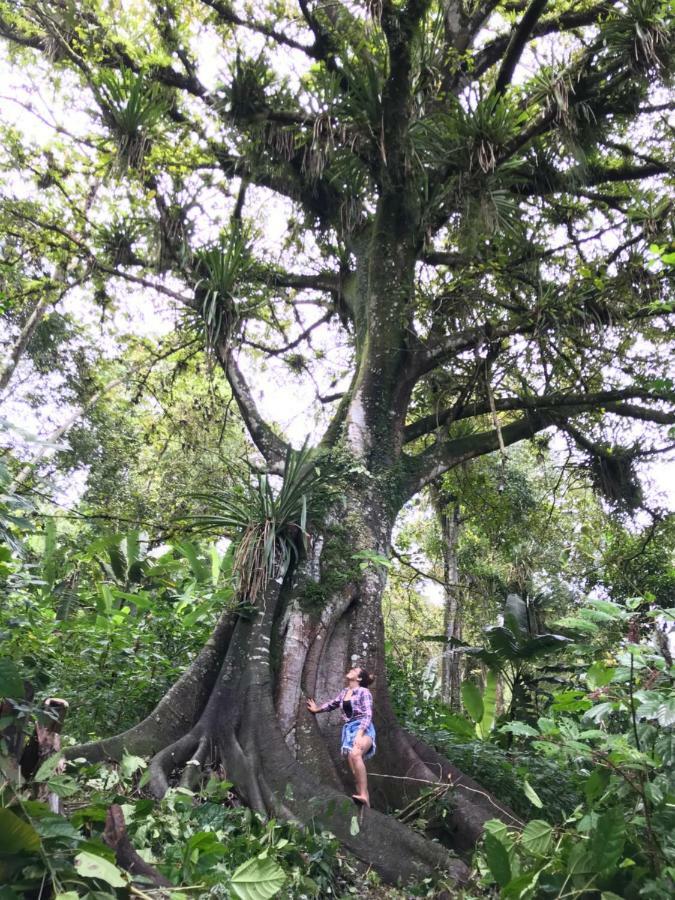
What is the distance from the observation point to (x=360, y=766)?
437 cm

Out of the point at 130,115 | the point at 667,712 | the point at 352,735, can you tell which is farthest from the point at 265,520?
the point at 130,115

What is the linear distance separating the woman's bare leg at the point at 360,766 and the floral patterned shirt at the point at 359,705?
11 centimetres

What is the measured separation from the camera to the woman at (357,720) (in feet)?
14.4

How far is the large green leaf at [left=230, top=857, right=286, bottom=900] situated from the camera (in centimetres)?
196

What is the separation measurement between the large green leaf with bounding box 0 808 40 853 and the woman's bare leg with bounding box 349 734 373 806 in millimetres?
3046

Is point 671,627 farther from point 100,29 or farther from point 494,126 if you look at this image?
point 100,29

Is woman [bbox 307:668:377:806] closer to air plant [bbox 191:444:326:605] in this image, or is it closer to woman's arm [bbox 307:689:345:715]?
woman's arm [bbox 307:689:345:715]

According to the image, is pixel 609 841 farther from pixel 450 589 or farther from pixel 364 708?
pixel 450 589

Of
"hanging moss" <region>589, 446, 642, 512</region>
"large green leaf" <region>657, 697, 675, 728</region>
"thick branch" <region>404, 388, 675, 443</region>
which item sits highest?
"thick branch" <region>404, 388, 675, 443</region>

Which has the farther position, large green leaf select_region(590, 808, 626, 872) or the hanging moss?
the hanging moss

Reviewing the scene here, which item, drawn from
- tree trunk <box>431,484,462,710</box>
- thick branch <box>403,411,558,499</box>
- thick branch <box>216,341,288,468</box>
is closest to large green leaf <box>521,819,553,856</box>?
thick branch <box>403,411,558,499</box>

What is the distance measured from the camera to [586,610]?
2484 millimetres

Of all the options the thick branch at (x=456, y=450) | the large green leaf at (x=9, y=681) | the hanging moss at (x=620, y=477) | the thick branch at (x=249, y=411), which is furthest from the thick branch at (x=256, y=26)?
the large green leaf at (x=9, y=681)

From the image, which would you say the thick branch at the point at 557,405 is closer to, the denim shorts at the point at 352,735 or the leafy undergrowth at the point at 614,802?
the denim shorts at the point at 352,735
